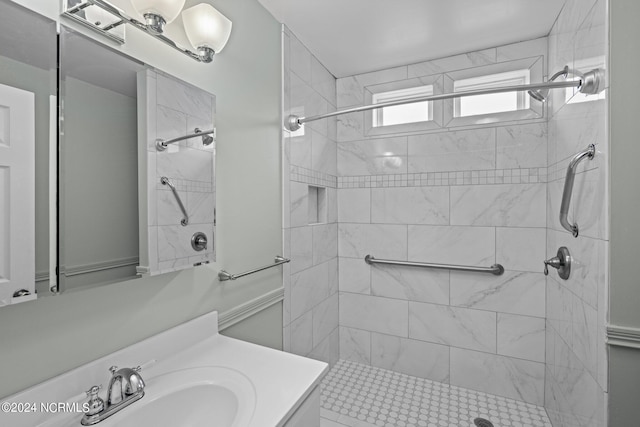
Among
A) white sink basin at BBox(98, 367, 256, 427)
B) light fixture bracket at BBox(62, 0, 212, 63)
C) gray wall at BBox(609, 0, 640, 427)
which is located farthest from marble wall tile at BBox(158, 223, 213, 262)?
gray wall at BBox(609, 0, 640, 427)

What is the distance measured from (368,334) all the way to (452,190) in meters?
1.31

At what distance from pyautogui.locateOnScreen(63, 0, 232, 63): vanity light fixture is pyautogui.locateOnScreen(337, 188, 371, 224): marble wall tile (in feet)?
5.07

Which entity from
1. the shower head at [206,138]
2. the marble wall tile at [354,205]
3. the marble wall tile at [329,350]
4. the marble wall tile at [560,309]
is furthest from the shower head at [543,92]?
the marble wall tile at [329,350]

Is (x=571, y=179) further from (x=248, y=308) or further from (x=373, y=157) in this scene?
(x=248, y=308)

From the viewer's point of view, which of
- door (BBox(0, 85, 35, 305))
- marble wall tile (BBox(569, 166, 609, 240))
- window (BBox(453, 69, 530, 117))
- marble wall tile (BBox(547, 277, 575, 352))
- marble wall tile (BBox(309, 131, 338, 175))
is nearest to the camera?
door (BBox(0, 85, 35, 305))

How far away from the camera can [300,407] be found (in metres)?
0.92

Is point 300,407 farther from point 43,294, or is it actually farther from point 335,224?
point 335,224

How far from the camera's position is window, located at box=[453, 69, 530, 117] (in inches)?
80.7

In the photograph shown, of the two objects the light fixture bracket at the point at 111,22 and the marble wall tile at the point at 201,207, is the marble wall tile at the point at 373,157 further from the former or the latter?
the light fixture bracket at the point at 111,22

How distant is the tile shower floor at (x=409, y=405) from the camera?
1.84m

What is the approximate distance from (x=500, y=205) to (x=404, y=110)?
3.24 ft

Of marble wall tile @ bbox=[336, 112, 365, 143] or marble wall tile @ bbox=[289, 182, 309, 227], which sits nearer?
marble wall tile @ bbox=[289, 182, 309, 227]

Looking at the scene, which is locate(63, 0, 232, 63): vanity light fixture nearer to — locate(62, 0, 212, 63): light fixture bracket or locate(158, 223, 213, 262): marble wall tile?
locate(62, 0, 212, 63): light fixture bracket

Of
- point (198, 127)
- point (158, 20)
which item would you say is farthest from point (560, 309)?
point (158, 20)
